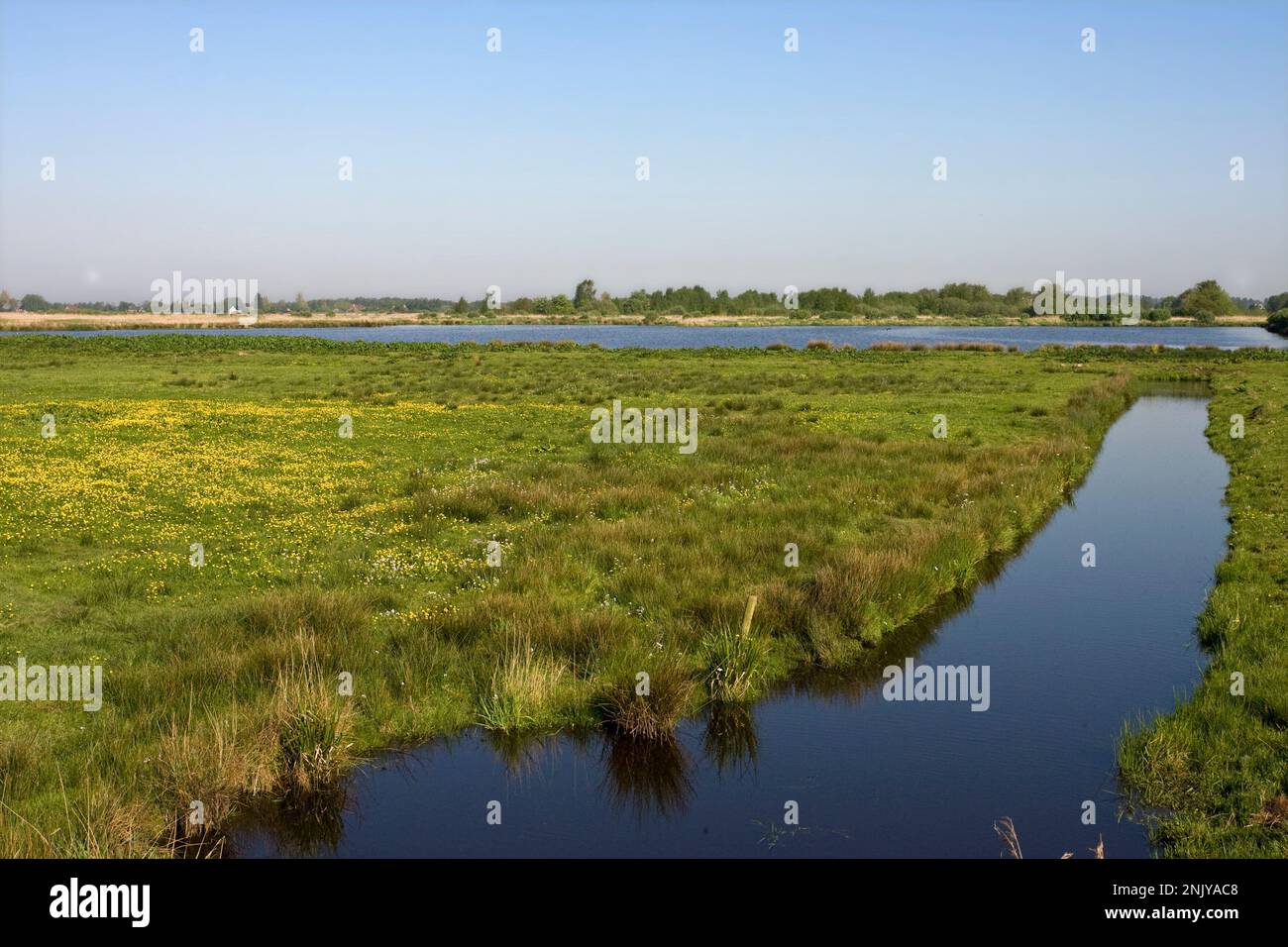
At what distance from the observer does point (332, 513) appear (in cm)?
1908

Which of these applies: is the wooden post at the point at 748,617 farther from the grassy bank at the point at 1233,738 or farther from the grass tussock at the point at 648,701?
the grassy bank at the point at 1233,738

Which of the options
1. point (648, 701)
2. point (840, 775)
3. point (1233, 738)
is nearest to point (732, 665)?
point (648, 701)

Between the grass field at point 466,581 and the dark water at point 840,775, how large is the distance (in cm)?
49

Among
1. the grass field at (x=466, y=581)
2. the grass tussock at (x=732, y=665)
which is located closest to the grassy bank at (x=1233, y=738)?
the grass field at (x=466, y=581)

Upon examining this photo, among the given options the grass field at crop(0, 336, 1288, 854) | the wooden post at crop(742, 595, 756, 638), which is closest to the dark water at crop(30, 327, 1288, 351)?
the grass field at crop(0, 336, 1288, 854)

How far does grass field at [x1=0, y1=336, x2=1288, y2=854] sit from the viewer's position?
9.30 meters

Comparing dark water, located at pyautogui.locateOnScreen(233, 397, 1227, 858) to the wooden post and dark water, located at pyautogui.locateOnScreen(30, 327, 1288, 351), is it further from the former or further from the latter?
dark water, located at pyautogui.locateOnScreen(30, 327, 1288, 351)

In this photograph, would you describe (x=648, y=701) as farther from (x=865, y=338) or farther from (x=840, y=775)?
(x=865, y=338)

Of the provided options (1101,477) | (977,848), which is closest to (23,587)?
(977,848)

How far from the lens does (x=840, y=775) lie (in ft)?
33.4

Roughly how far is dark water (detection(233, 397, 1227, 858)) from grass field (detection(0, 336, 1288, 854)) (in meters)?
0.49

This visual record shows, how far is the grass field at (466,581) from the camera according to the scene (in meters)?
9.30
